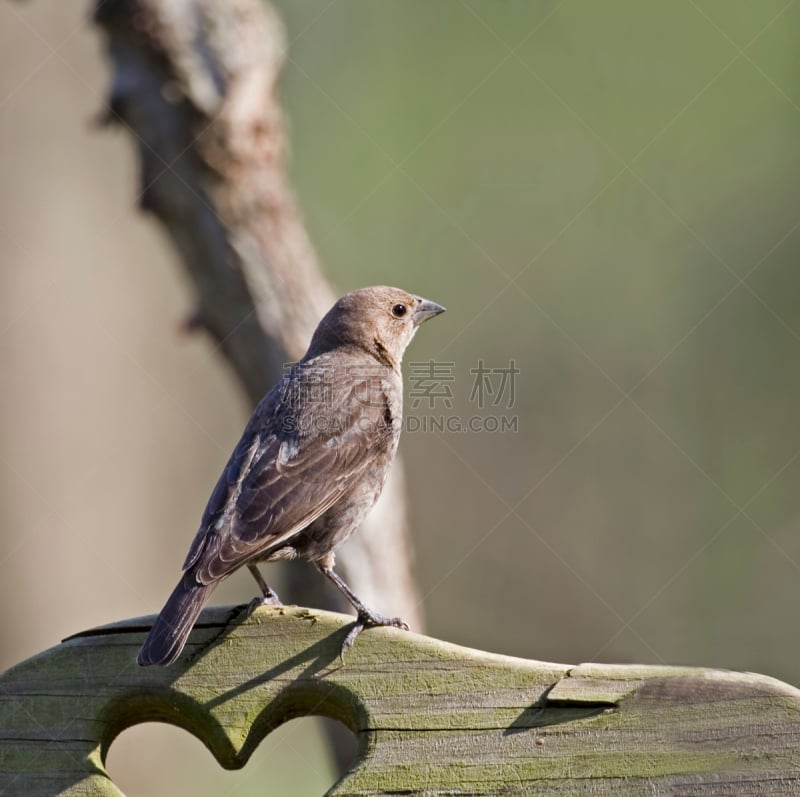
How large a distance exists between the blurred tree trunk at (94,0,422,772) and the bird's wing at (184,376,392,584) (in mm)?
1340

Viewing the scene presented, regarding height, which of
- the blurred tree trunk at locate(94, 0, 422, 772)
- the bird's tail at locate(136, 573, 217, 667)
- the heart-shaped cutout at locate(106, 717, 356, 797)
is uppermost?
the blurred tree trunk at locate(94, 0, 422, 772)

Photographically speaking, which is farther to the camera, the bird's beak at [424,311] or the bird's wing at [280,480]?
the bird's beak at [424,311]

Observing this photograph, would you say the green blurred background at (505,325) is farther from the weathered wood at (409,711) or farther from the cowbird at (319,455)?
the weathered wood at (409,711)

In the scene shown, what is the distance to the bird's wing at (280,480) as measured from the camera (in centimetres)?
326

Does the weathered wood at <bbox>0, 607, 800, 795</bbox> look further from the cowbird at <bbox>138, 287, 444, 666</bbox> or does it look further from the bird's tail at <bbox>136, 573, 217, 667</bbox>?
the cowbird at <bbox>138, 287, 444, 666</bbox>

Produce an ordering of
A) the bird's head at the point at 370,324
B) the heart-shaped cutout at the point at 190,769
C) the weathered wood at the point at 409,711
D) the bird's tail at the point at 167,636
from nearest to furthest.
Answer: the weathered wood at the point at 409,711 < the bird's tail at the point at 167,636 < the bird's head at the point at 370,324 < the heart-shaped cutout at the point at 190,769

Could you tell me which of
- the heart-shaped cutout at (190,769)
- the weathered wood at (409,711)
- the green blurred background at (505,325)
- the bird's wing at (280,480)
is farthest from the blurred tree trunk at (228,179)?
the weathered wood at (409,711)

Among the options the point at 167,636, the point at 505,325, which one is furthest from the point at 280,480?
the point at 505,325

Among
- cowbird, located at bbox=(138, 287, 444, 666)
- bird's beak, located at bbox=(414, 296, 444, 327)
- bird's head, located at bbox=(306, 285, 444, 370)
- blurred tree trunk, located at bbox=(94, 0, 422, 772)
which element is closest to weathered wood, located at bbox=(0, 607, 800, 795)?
cowbird, located at bbox=(138, 287, 444, 666)

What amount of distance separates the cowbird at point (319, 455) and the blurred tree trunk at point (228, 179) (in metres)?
0.85

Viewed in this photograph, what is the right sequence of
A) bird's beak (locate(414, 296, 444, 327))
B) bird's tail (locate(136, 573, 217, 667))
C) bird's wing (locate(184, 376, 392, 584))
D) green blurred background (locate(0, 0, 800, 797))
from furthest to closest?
1. green blurred background (locate(0, 0, 800, 797))
2. bird's beak (locate(414, 296, 444, 327))
3. bird's wing (locate(184, 376, 392, 584))
4. bird's tail (locate(136, 573, 217, 667))

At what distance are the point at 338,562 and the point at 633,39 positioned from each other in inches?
188

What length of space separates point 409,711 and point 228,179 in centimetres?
380

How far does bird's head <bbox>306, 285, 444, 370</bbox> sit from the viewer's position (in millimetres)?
4566
